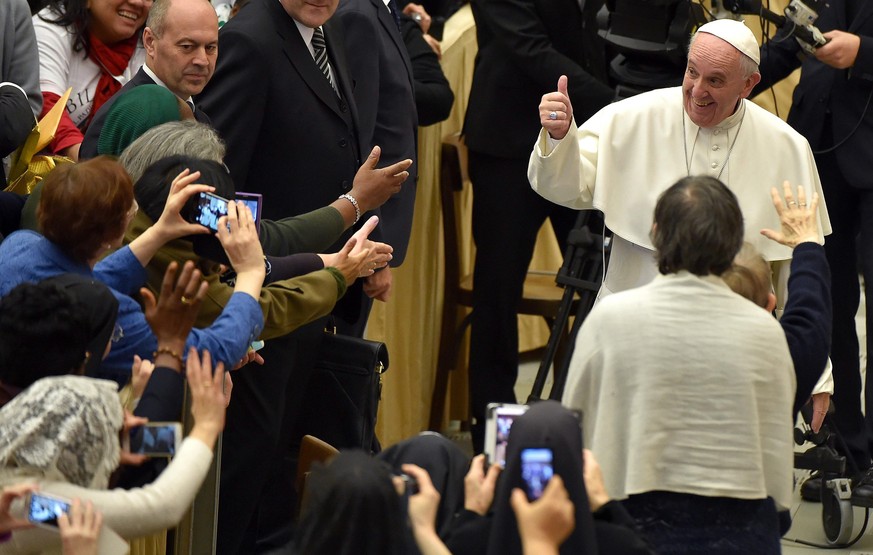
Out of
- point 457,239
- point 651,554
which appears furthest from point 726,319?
point 457,239

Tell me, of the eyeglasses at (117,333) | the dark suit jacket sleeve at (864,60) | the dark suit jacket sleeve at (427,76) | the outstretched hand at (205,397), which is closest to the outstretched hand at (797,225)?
the outstretched hand at (205,397)

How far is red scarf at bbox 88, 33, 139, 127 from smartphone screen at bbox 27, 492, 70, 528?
7.40ft

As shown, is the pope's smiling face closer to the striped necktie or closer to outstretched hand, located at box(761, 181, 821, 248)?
outstretched hand, located at box(761, 181, 821, 248)

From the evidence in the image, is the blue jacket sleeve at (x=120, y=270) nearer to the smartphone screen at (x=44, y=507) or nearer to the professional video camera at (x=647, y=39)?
the smartphone screen at (x=44, y=507)

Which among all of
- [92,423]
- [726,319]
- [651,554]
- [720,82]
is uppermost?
[720,82]

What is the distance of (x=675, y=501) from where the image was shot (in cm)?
288

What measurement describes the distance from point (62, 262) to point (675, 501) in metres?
1.31

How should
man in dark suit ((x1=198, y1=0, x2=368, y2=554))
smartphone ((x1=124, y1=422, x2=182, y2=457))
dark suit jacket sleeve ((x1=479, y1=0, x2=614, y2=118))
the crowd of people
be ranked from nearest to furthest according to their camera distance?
the crowd of people
smartphone ((x1=124, y1=422, x2=182, y2=457))
man in dark suit ((x1=198, y1=0, x2=368, y2=554))
dark suit jacket sleeve ((x1=479, y1=0, x2=614, y2=118))

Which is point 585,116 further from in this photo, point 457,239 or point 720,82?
point 720,82

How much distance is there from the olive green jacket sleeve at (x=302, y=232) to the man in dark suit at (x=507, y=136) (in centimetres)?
167

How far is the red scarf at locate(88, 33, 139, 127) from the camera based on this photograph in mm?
4516

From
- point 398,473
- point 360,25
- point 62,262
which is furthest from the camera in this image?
point 360,25

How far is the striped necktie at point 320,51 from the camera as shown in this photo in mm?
4496

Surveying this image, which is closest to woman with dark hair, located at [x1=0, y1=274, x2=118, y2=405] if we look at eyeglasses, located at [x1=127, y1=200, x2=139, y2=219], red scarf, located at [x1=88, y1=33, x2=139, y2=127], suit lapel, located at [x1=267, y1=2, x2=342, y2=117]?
eyeglasses, located at [x1=127, y1=200, x2=139, y2=219]
